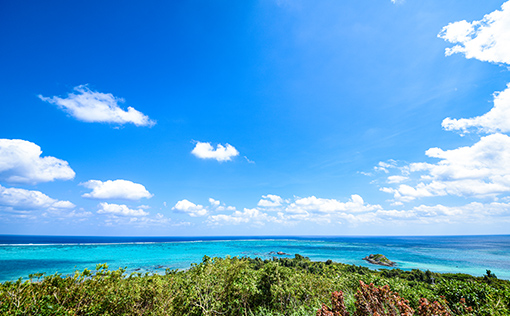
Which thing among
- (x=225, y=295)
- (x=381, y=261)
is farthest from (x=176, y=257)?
(x=225, y=295)

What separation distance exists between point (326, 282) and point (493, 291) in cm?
476

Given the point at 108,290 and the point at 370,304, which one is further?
the point at 108,290

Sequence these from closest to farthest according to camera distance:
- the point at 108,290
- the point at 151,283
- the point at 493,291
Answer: the point at 108,290, the point at 493,291, the point at 151,283

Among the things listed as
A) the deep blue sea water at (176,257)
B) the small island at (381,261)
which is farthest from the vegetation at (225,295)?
the small island at (381,261)

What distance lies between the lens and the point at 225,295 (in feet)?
25.2

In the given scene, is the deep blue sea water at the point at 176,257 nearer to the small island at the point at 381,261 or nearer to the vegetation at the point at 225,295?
the small island at the point at 381,261

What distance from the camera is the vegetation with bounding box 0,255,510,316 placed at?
3.80 meters

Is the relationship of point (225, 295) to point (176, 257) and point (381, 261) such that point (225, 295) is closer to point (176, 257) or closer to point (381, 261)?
point (176, 257)

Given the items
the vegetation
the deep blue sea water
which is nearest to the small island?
the deep blue sea water

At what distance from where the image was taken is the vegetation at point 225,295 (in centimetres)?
380

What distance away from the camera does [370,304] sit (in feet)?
10.2

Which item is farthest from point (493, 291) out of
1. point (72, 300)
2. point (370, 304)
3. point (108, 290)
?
point (72, 300)

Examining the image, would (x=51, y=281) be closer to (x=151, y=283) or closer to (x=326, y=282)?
(x=151, y=283)

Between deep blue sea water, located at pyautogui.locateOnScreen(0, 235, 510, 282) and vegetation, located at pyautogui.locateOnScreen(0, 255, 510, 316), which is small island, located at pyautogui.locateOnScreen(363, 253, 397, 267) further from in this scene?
vegetation, located at pyautogui.locateOnScreen(0, 255, 510, 316)
